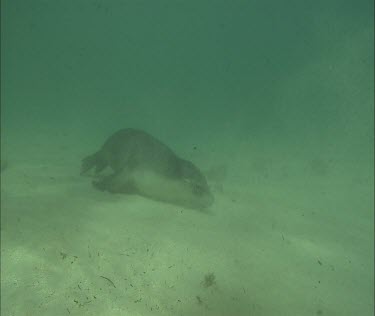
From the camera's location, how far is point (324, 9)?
3894 centimetres

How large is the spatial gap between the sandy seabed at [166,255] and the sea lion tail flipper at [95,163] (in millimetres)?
587

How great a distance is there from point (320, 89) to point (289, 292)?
3320cm

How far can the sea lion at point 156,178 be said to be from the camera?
706 cm

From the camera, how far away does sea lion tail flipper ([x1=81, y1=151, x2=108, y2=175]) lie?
8789 mm

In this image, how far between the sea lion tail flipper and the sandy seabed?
0.59 metres

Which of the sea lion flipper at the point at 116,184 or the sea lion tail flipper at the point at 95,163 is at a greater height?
the sea lion flipper at the point at 116,184

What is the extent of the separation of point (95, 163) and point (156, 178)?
2.35m

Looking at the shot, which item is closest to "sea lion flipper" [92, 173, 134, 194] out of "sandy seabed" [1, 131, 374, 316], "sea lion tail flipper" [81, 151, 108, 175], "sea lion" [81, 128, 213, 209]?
"sea lion" [81, 128, 213, 209]

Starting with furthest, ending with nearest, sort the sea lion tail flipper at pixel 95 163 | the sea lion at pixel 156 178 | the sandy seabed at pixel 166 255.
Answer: the sea lion tail flipper at pixel 95 163 → the sea lion at pixel 156 178 → the sandy seabed at pixel 166 255

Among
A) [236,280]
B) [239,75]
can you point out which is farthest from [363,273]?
[239,75]

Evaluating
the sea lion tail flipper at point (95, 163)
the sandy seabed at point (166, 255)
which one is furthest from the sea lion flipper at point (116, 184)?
the sea lion tail flipper at point (95, 163)

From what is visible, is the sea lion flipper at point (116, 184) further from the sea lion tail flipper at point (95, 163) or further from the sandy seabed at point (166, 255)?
the sea lion tail flipper at point (95, 163)

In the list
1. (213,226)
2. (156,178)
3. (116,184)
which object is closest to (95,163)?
(116,184)

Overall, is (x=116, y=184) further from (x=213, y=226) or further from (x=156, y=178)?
(x=213, y=226)
